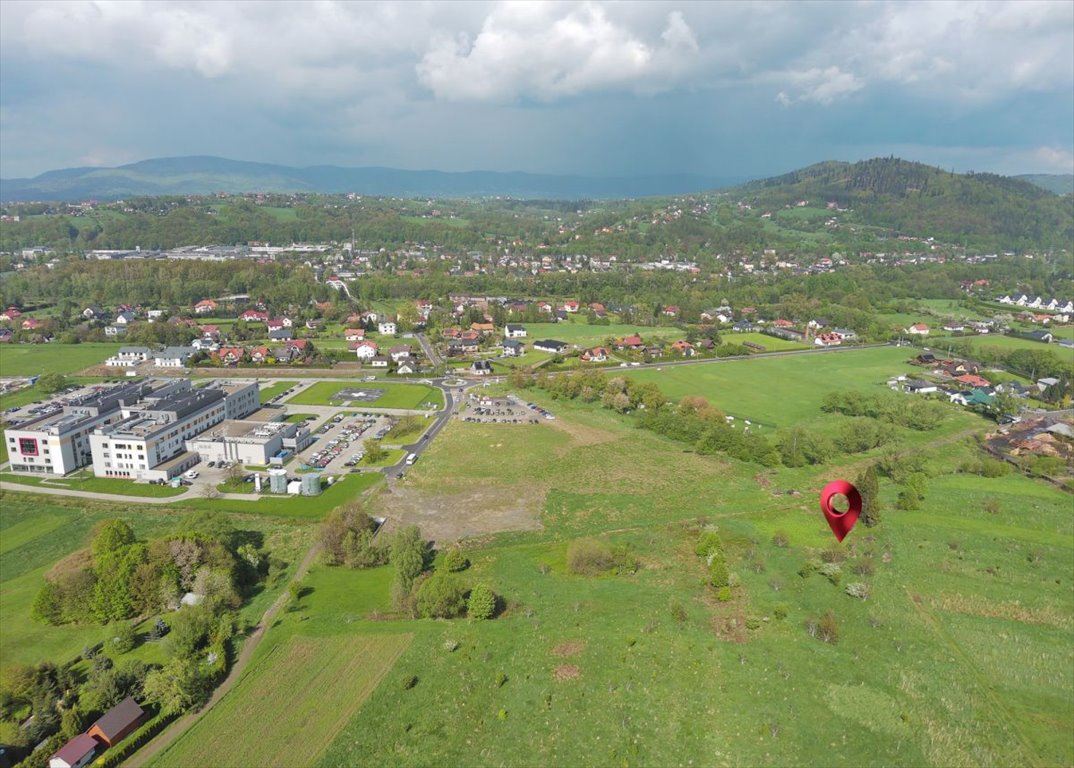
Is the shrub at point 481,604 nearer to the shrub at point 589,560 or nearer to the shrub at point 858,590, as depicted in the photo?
the shrub at point 589,560

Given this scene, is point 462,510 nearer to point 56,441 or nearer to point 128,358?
point 56,441

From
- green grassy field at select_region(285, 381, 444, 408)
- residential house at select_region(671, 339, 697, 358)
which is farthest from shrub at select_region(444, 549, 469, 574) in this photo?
residential house at select_region(671, 339, 697, 358)

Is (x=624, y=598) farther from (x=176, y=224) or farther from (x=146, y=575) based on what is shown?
(x=176, y=224)

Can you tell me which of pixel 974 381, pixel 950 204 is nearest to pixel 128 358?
pixel 974 381

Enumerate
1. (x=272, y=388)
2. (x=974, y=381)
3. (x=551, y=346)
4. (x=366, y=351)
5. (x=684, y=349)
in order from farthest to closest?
(x=551, y=346) < (x=684, y=349) < (x=366, y=351) < (x=272, y=388) < (x=974, y=381)

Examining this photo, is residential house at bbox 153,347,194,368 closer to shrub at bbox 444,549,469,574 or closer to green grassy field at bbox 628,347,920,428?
green grassy field at bbox 628,347,920,428
